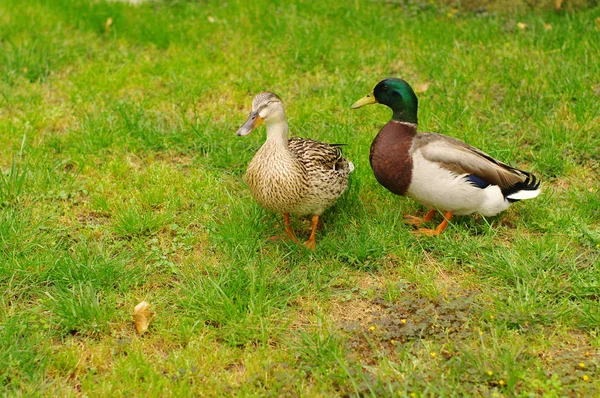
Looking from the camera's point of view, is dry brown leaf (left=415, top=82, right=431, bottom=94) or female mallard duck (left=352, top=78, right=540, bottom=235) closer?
female mallard duck (left=352, top=78, right=540, bottom=235)

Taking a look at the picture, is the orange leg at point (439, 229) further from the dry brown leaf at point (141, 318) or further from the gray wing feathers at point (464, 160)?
the dry brown leaf at point (141, 318)

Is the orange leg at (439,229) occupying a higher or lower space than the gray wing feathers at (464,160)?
lower

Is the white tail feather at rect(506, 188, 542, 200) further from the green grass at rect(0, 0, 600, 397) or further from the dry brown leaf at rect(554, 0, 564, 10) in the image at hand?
the dry brown leaf at rect(554, 0, 564, 10)

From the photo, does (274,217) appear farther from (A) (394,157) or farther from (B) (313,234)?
(A) (394,157)

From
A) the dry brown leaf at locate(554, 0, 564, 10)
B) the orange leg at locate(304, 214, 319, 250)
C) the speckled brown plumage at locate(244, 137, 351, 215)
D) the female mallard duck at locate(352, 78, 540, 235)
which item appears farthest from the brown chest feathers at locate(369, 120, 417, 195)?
the dry brown leaf at locate(554, 0, 564, 10)

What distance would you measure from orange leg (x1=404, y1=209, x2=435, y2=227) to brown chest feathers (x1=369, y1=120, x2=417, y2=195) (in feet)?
0.93

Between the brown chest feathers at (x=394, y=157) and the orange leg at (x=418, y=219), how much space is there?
282 millimetres

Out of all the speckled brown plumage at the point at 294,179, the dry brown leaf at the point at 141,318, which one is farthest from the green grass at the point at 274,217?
the speckled brown plumage at the point at 294,179

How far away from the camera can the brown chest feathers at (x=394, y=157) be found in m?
3.98

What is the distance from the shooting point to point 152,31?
6332mm

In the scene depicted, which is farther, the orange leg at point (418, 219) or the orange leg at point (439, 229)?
the orange leg at point (418, 219)

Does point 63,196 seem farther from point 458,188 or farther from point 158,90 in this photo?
point 458,188

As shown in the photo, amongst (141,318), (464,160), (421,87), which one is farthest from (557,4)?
(141,318)

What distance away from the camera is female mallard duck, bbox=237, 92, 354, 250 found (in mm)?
3770
